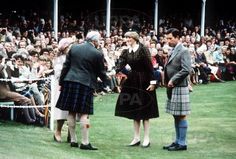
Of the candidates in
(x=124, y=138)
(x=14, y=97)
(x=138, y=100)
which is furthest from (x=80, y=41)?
(x=138, y=100)

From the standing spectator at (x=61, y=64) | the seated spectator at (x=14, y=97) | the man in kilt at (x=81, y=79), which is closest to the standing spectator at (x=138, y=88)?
the man in kilt at (x=81, y=79)

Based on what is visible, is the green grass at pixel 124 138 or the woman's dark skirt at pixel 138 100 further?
the woman's dark skirt at pixel 138 100

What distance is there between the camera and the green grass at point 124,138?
9812mm

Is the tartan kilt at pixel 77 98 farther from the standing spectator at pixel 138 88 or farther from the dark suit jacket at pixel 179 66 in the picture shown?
the dark suit jacket at pixel 179 66

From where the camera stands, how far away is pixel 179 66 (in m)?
10.3

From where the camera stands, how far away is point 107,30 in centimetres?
2569

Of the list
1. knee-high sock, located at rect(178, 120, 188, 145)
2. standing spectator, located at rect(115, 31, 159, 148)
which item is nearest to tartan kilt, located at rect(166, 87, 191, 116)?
knee-high sock, located at rect(178, 120, 188, 145)

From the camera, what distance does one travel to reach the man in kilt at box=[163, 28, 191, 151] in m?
10.2

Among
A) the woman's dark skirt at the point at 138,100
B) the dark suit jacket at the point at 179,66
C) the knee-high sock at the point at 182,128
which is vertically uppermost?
the dark suit jacket at the point at 179,66

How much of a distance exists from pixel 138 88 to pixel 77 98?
116 centimetres

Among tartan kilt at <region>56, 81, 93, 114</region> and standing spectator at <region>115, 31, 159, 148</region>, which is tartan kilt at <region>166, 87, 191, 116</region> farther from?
tartan kilt at <region>56, 81, 93, 114</region>

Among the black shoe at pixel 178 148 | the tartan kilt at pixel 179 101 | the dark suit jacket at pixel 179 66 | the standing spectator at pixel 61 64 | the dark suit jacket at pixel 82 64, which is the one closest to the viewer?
the dark suit jacket at pixel 82 64

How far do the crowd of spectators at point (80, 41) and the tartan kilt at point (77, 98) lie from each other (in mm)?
2681

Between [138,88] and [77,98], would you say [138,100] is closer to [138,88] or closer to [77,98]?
[138,88]
